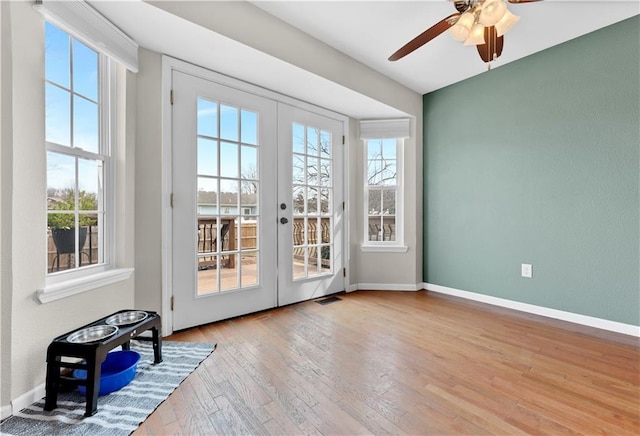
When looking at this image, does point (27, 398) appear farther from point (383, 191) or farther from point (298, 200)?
point (383, 191)

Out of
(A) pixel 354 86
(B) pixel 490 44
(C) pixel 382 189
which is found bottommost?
(C) pixel 382 189

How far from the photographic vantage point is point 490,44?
1.94 meters

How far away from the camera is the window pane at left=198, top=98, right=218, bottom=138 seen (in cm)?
255

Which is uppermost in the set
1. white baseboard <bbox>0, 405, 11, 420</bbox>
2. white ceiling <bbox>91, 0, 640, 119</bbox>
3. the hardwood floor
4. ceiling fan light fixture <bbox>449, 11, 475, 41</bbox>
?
white ceiling <bbox>91, 0, 640, 119</bbox>

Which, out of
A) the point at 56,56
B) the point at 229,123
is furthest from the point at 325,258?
the point at 56,56

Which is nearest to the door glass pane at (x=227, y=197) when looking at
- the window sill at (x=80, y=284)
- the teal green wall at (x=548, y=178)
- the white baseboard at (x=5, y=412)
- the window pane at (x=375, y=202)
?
the window sill at (x=80, y=284)

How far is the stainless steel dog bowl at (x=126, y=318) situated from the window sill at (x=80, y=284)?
0.24 m

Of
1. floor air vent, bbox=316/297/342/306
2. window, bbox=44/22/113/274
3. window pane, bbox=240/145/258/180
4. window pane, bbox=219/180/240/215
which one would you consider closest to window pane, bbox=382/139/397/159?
window pane, bbox=240/145/258/180

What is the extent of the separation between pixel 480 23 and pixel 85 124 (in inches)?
101

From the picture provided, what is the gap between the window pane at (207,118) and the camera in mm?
2551

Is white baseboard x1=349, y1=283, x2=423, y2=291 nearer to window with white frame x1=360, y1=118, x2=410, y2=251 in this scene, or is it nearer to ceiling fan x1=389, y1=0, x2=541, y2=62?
window with white frame x1=360, y1=118, x2=410, y2=251

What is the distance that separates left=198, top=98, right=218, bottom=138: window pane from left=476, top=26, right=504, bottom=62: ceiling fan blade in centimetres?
213

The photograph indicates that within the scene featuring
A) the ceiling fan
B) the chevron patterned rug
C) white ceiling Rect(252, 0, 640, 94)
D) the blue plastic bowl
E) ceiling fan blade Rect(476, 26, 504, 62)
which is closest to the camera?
the chevron patterned rug

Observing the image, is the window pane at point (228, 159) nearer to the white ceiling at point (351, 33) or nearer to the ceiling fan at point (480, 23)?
the white ceiling at point (351, 33)
